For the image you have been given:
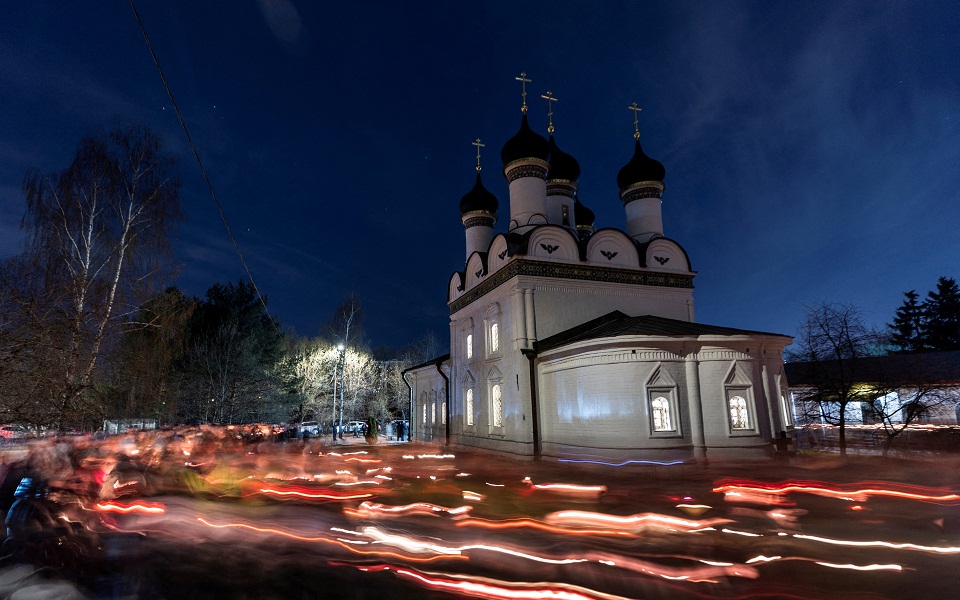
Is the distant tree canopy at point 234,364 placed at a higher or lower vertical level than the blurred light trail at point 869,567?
higher

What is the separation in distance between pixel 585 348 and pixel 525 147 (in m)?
10.3

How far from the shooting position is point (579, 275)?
19.2 metres

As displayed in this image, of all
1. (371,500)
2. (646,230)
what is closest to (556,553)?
(371,500)

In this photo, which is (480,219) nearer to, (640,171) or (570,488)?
(640,171)

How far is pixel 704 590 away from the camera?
4.75m

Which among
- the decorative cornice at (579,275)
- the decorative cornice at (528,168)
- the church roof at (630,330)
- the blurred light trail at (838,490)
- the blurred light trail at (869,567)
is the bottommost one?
the blurred light trail at (838,490)

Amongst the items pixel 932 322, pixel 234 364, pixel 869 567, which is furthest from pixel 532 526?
pixel 932 322

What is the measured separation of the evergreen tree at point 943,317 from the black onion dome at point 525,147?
4110cm

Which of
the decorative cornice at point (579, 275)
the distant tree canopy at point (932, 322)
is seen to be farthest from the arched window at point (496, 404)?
the distant tree canopy at point (932, 322)

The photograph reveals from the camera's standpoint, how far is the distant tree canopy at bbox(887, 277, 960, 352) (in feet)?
135

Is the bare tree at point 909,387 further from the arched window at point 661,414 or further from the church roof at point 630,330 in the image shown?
the arched window at point 661,414

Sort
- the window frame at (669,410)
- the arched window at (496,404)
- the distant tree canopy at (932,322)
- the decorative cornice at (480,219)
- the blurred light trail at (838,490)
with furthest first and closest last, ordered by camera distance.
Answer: the distant tree canopy at (932,322), the decorative cornice at (480,219), the arched window at (496,404), the window frame at (669,410), the blurred light trail at (838,490)

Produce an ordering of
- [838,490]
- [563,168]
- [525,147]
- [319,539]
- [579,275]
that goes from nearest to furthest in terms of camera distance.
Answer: [319,539], [838,490], [579,275], [525,147], [563,168]

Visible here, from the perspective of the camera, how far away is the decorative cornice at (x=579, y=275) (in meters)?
18.5
